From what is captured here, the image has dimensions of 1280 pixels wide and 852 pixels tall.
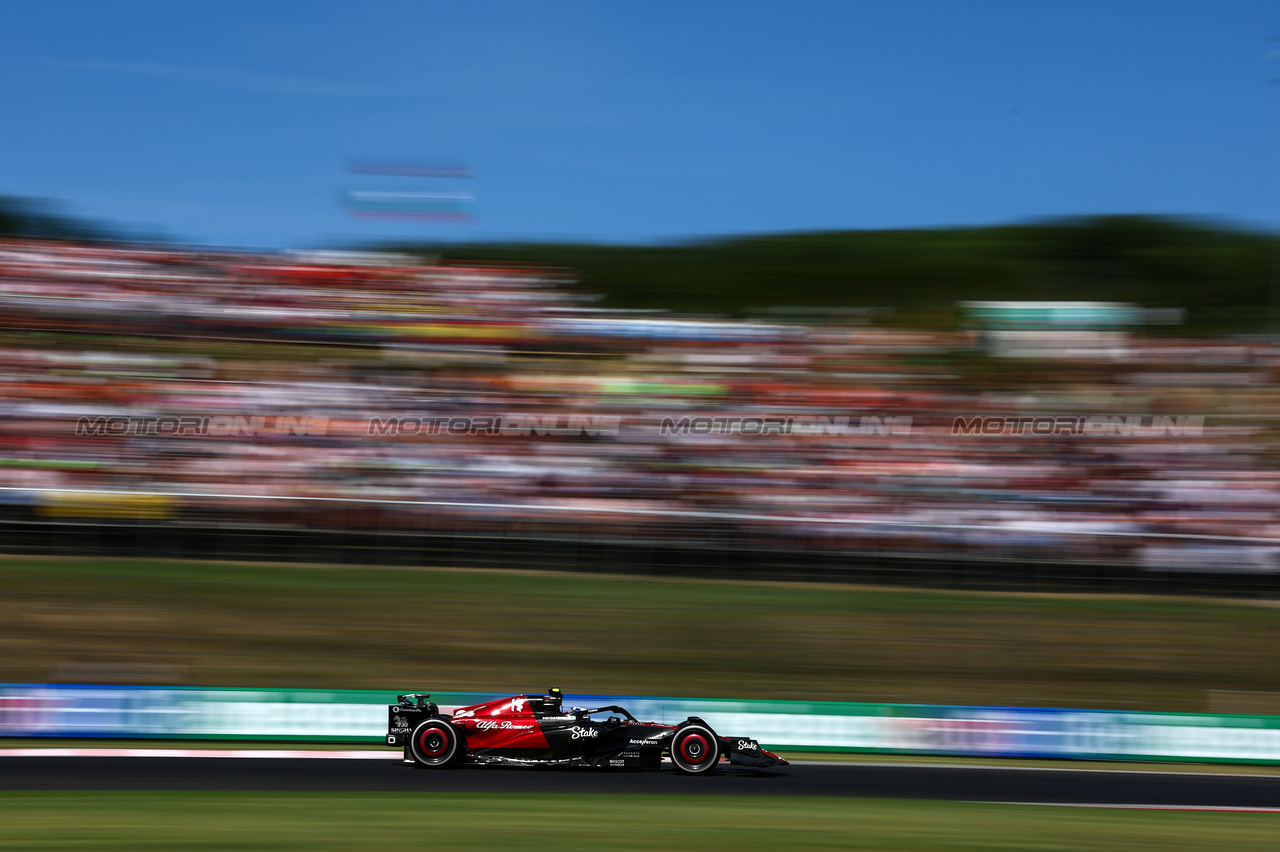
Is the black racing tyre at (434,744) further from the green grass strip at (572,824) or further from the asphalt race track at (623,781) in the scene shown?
the green grass strip at (572,824)

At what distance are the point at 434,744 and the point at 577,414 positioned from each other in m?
9.41

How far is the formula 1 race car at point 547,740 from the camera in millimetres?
11219

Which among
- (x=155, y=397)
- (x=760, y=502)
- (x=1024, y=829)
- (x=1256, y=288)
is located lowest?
(x=1024, y=829)

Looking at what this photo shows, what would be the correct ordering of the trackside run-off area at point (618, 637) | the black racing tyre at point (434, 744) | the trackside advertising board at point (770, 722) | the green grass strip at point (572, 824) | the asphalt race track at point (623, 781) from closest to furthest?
the green grass strip at point (572, 824) → the asphalt race track at point (623, 781) → the black racing tyre at point (434, 744) → the trackside advertising board at point (770, 722) → the trackside run-off area at point (618, 637)

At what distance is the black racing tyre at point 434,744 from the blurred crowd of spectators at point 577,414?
6251 millimetres

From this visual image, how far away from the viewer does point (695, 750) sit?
444 inches

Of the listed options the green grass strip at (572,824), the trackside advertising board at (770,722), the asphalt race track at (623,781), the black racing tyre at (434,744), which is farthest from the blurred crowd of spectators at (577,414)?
the green grass strip at (572,824)

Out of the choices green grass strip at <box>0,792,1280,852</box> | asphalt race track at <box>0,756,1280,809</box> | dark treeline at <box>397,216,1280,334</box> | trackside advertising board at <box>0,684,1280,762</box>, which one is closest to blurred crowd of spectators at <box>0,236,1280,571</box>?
trackside advertising board at <box>0,684,1280,762</box>

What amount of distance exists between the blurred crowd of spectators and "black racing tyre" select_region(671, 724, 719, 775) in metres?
6.04

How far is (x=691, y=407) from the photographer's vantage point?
→ 804 inches

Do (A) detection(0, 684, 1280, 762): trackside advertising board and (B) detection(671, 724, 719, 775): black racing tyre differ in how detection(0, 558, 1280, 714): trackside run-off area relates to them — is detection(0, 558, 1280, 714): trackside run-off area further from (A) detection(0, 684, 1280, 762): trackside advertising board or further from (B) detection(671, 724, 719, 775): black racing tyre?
(B) detection(671, 724, 719, 775): black racing tyre

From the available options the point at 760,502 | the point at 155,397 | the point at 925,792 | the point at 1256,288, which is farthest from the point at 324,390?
the point at 1256,288

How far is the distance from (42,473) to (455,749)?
31.2 feet

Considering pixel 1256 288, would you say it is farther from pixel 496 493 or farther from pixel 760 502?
A: pixel 496 493
